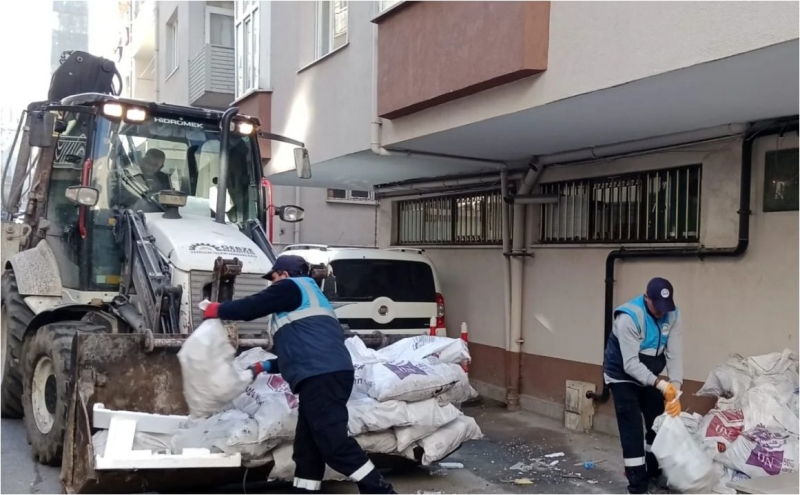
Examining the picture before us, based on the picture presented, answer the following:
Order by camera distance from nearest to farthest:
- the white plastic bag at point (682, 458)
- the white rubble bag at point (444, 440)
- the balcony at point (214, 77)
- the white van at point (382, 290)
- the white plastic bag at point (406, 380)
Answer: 1. the white plastic bag at point (682, 458)
2. the white plastic bag at point (406, 380)
3. the white rubble bag at point (444, 440)
4. the white van at point (382, 290)
5. the balcony at point (214, 77)

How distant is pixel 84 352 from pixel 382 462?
2193 mm

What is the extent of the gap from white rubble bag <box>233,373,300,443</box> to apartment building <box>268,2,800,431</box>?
302 cm

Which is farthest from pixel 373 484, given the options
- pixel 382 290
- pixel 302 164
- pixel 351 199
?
pixel 351 199

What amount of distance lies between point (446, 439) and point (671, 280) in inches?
117

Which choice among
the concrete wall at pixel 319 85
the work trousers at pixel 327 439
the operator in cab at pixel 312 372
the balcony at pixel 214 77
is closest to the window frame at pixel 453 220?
the concrete wall at pixel 319 85

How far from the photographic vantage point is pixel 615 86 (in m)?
5.16

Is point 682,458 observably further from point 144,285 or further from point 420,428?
point 144,285

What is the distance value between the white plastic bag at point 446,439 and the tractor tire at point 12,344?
353cm

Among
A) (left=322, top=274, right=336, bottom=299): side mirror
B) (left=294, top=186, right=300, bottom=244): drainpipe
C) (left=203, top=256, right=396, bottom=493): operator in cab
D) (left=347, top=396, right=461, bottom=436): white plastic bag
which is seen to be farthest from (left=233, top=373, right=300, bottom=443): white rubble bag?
(left=294, top=186, right=300, bottom=244): drainpipe

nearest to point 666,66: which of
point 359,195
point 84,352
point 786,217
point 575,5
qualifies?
point 575,5

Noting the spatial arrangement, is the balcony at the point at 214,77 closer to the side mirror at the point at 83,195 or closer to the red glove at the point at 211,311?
the side mirror at the point at 83,195

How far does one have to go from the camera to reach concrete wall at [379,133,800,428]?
19.7 ft

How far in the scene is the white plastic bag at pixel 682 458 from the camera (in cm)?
499

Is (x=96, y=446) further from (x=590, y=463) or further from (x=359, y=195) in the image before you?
(x=359, y=195)
